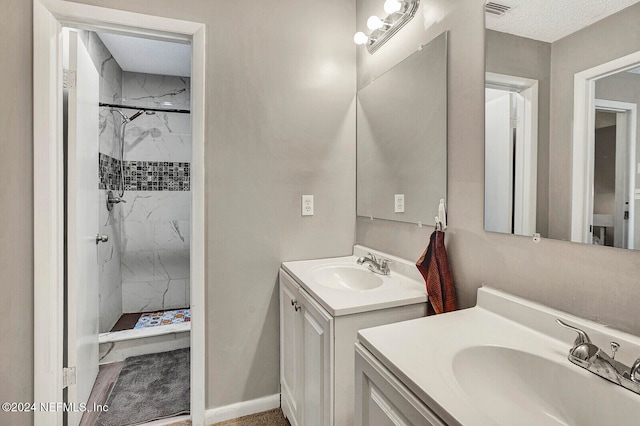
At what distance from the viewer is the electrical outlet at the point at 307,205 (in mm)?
1883

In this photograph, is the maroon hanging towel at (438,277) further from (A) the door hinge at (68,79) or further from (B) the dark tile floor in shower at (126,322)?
(B) the dark tile floor in shower at (126,322)

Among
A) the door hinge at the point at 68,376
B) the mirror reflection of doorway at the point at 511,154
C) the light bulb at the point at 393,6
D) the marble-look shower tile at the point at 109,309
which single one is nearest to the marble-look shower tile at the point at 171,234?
the marble-look shower tile at the point at 109,309

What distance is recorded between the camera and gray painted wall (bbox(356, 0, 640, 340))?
800 millimetres

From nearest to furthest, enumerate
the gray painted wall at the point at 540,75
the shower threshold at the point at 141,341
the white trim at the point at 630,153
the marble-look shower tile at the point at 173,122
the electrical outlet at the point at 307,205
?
the white trim at the point at 630,153 < the gray painted wall at the point at 540,75 < the electrical outlet at the point at 307,205 < the shower threshold at the point at 141,341 < the marble-look shower tile at the point at 173,122

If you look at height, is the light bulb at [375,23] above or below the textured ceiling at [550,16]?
above

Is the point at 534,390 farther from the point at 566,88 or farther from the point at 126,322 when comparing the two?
the point at 126,322

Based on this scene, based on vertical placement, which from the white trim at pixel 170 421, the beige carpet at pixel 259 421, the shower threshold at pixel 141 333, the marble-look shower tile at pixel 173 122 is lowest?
the white trim at pixel 170 421

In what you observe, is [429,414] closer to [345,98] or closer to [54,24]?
[345,98]

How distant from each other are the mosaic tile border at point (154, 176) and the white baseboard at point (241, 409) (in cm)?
221

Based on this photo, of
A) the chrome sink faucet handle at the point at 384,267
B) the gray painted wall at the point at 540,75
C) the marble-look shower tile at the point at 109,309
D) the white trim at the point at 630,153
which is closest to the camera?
the white trim at the point at 630,153

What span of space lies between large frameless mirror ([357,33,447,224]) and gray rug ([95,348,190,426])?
5.28 feet

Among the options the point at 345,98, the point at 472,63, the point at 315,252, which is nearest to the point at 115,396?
the point at 315,252

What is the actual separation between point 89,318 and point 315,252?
1.36 m

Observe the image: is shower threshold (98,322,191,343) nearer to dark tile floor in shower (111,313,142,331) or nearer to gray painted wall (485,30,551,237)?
dark tile floor in shower (111,313,142,331)
